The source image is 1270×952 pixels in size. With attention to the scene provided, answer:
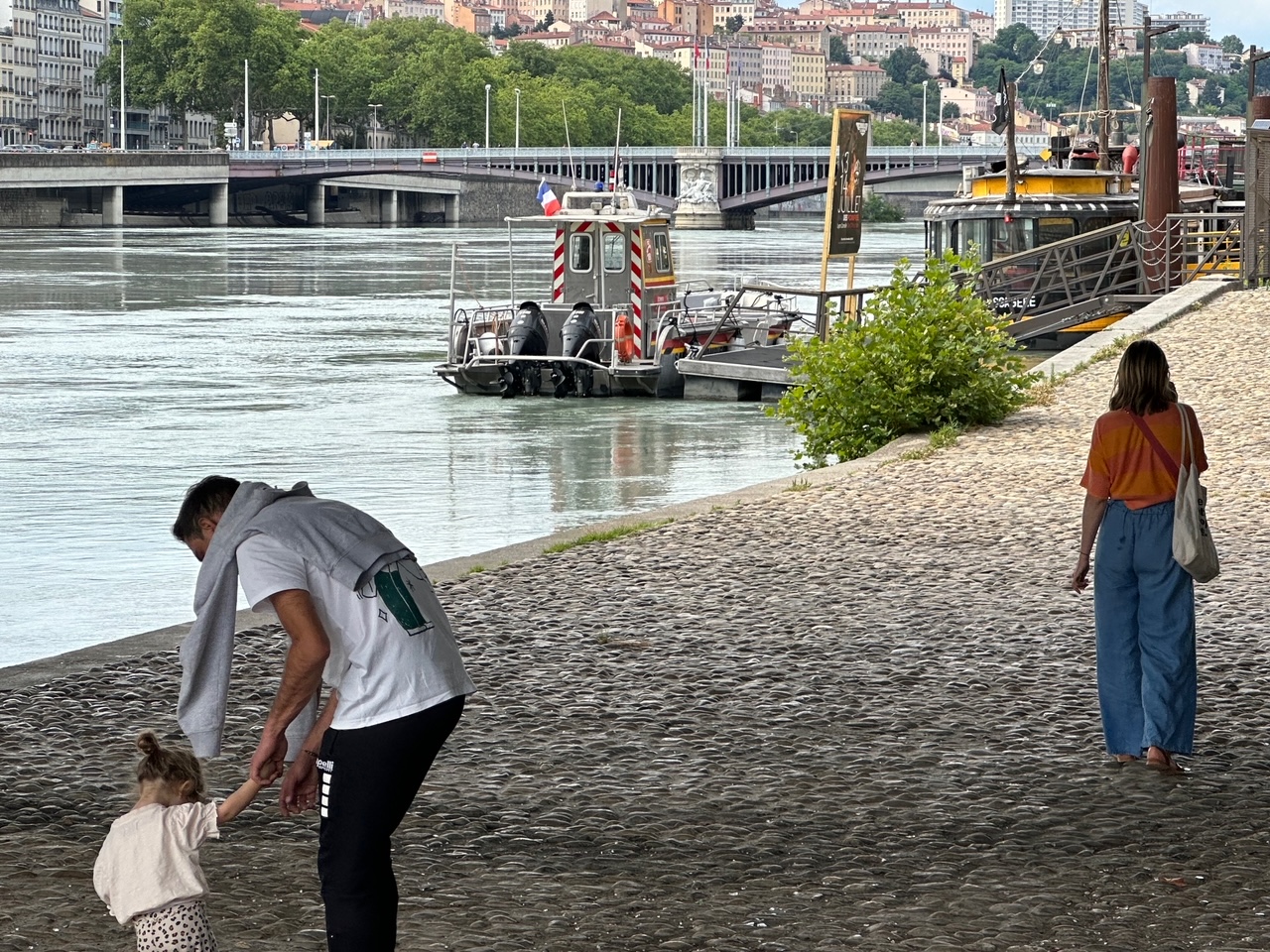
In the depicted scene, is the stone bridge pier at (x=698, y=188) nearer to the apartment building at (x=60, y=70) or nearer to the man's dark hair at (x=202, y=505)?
the apartment building at (x=60, y=70)

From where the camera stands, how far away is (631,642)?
25.3 feet

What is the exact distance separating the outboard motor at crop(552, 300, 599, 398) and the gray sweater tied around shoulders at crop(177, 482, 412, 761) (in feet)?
69.0

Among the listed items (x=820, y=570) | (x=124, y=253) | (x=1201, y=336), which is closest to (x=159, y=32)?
(x=124, y=253)

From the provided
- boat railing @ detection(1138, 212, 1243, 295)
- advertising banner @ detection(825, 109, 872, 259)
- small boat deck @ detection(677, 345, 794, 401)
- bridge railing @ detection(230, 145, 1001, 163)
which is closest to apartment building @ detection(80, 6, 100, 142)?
bridge railing @ detection(230, 145, 1001, 163)

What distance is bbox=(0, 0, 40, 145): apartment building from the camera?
137 metres

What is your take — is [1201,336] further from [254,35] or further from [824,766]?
[254,35]

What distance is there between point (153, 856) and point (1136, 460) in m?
3.18

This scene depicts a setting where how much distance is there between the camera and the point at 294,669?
3.88 meters

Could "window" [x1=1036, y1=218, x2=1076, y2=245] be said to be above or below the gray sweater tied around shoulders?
above

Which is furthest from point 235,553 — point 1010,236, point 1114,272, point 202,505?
point 1010,236

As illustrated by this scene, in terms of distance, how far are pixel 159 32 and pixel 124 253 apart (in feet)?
204

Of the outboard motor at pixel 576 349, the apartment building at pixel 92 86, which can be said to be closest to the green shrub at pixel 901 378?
the outboard motor at pixel 576 349

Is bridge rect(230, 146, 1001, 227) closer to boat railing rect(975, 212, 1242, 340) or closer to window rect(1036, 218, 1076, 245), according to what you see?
window rect(1036, 218, 1076, 245)

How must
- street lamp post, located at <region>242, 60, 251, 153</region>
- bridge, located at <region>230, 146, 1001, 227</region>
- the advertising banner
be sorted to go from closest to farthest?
the advertising banner, bridge, located at <region>230, 146, 1001, 227</region>, street lamp post, located at <region>242, 60, 251, 153</region>
